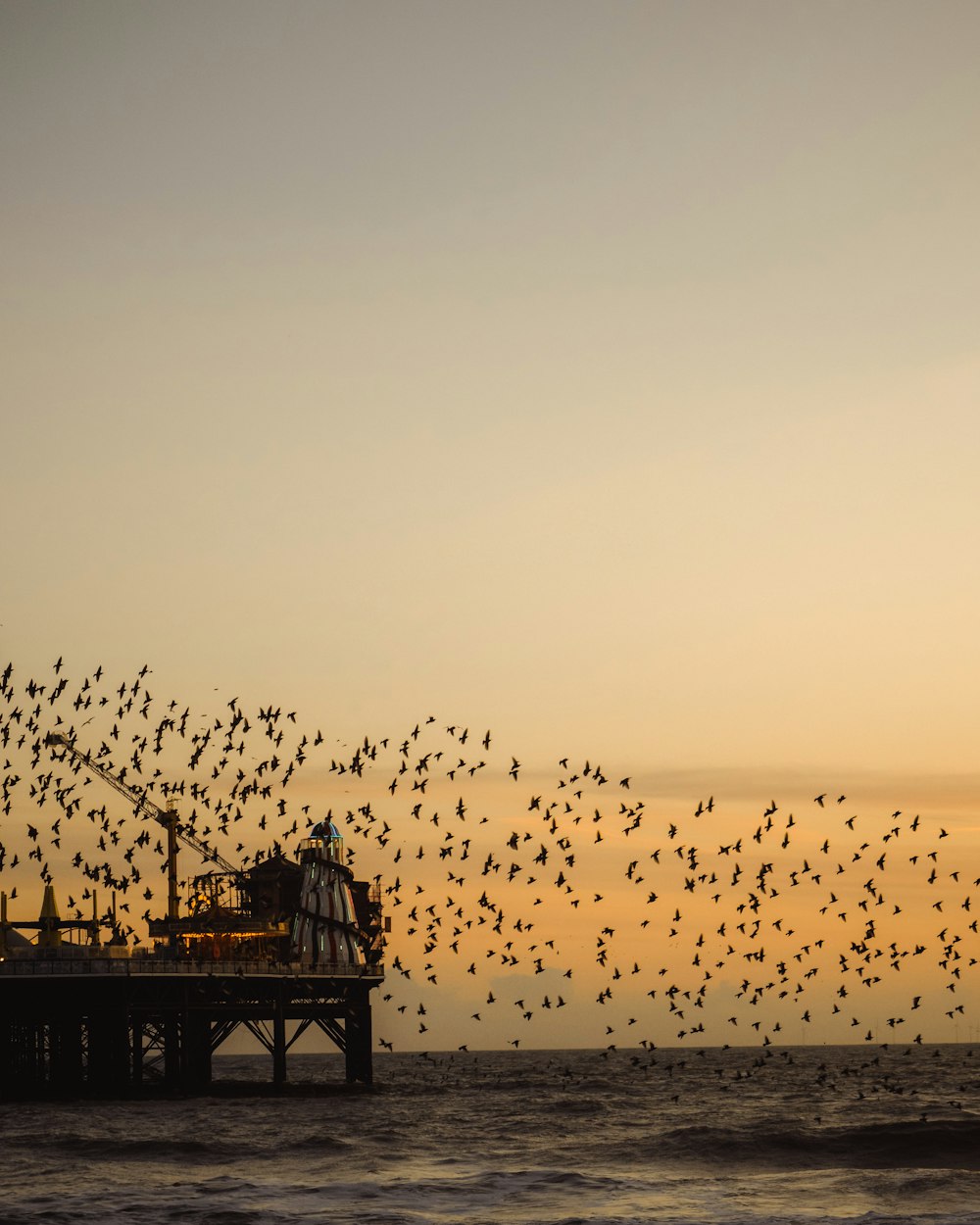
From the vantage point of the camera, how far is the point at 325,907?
104m

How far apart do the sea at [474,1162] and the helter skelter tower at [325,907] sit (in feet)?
29.1

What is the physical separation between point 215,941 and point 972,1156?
47.5 metres

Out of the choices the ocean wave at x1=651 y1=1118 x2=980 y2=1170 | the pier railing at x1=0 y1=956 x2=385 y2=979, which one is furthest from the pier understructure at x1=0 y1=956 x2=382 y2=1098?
the ocean wave at x1=651 y1=1118 x2=980 y2=1170

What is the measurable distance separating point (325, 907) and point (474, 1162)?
40413 mm

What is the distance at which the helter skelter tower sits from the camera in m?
102

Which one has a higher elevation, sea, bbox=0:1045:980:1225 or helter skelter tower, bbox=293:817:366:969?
helter skelter tower, bbox=293:817:366:969

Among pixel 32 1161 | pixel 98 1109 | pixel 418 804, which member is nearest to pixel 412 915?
pixel 418 804

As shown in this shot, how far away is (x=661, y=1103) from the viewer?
11131 cm

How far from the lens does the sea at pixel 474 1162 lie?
49.6 meters

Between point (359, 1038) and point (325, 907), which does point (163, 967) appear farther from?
point (359, 1038)

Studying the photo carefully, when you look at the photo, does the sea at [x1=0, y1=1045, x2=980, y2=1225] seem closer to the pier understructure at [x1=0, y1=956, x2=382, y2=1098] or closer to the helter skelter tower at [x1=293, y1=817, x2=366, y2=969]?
the pier understructure at [x1=0, y1=956, x2=382, y2=1098]

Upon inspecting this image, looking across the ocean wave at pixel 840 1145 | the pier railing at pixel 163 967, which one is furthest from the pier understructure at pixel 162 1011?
the ocean wave at pixel 840 1145

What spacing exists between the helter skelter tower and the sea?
29.1 feet

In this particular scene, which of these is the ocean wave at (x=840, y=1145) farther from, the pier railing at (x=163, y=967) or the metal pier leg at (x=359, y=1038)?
the metal pier leg at (x=359, y=1038)
